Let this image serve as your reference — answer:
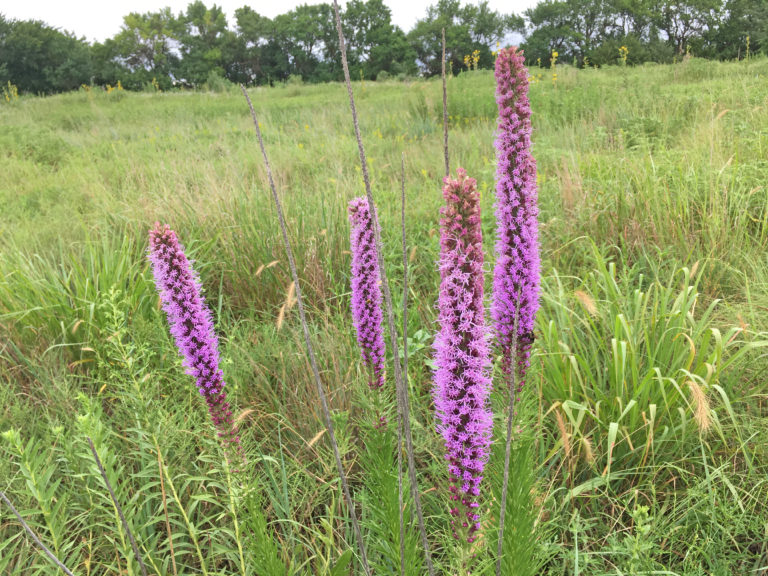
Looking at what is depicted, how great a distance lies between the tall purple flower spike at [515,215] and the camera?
5.52ft

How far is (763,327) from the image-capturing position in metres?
2.87

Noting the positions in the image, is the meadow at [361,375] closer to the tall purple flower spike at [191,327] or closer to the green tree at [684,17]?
the tall purple flower spike at [191,327]

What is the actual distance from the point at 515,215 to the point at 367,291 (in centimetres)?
62

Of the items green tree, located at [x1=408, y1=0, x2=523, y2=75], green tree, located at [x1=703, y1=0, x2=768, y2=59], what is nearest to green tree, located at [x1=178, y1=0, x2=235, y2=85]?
green tree, located at [x1=408, y1=0, x2=523, y2=75]

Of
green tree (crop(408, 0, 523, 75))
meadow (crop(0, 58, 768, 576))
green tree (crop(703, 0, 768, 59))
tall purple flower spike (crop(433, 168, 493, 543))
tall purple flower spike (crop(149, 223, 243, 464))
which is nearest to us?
tall purple flower spike (crop(433, 168, 493, 543))

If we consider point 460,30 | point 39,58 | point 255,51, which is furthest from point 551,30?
point 39,58

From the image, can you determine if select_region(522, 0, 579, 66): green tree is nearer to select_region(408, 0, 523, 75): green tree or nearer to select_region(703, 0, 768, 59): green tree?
select_region(408, 0, 523, 75): green tree

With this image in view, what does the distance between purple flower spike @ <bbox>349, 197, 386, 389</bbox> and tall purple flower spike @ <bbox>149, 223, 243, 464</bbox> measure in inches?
21.6

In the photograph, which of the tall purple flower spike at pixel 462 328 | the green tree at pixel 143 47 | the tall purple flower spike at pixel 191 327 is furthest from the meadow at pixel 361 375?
the green tree at pixel 143 47

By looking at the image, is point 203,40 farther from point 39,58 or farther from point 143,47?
point 39,58

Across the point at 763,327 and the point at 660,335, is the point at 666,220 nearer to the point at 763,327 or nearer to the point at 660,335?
the point at 763,327

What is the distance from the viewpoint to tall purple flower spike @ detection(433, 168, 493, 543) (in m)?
1.11

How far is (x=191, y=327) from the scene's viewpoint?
1.64 metres

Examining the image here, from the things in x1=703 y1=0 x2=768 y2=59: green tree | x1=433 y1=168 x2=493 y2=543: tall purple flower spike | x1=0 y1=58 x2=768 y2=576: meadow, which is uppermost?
x1=703 y1=0 x2=768 y2=59: green tree
